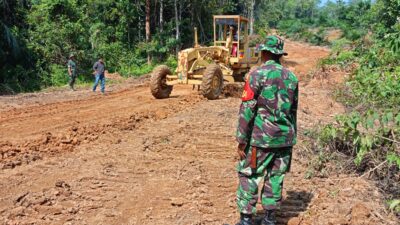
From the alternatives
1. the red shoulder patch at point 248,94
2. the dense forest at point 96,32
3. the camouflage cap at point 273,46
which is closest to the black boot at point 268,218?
the red shoulder patch at point 248,94

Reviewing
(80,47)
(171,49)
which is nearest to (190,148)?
(80,47)

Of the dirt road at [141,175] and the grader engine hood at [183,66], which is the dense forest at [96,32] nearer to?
the grader engine hood at [183,66]

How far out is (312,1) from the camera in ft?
269

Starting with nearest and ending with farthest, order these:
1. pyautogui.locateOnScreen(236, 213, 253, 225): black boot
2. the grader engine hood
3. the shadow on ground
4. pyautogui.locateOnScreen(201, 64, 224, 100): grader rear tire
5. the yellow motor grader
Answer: pyautogui.locateOnScreen(236, 213, 253, 225): black boot → the shadow on ground → pyautogui.locateOnScreen(201, 64, 224, 100): grader rear tire → the yellow motor grader → the grader engine hood

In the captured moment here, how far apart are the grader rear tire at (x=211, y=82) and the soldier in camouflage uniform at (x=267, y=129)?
7219 mm

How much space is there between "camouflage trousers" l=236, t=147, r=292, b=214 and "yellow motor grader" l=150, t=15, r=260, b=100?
7344 mm

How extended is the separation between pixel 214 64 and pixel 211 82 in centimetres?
58

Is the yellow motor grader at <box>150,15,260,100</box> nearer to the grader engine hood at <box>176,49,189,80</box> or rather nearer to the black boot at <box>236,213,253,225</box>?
the grader engine hood at <box>176,49,189,80</box>

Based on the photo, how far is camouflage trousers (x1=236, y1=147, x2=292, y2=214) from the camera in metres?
3.97

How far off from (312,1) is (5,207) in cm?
8381

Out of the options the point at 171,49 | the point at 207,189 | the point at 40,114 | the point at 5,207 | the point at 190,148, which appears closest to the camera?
the point at 5,207

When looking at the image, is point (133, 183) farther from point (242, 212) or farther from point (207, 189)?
point (242, 212)

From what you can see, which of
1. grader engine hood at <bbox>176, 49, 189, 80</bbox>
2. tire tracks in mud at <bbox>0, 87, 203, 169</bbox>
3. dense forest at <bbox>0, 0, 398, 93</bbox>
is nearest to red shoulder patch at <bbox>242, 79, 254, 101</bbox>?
tire tracks in mud at <bbox>0, 87, 203, 169</bbox>

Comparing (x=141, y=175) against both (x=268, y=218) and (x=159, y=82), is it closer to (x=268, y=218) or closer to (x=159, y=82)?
(x=268, y=218)
